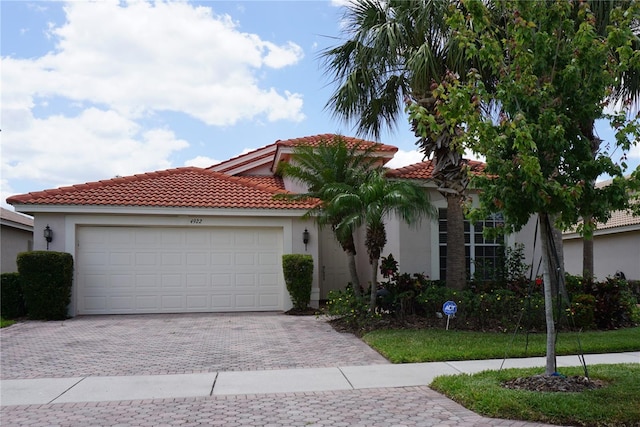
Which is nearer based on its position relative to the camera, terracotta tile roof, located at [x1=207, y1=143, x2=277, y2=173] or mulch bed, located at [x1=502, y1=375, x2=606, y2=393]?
mulch bed, located at [x1=502, y1=375, x2=606, y2=393]

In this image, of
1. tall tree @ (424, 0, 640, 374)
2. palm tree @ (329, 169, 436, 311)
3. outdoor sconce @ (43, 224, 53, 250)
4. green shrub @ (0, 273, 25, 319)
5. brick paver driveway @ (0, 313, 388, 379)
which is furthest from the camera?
outdoor sconce @ (43, 224, 53, 250)

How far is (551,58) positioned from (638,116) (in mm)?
1259

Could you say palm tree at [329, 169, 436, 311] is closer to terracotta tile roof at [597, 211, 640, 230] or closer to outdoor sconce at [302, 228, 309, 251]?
outdoor sconce at [302, 228, 309, 251]

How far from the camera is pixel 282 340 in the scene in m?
10.5

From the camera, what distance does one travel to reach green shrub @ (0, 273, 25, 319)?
539 inches

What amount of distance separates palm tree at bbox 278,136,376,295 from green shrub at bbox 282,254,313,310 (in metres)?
1.60

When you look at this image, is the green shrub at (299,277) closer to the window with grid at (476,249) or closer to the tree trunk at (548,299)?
the window with grid at (476,249)

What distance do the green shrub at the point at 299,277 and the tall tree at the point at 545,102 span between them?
26.2ft

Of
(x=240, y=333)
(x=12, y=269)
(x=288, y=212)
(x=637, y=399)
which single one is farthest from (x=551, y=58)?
(x=12, y=269)

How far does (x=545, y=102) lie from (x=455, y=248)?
6215 millimetres

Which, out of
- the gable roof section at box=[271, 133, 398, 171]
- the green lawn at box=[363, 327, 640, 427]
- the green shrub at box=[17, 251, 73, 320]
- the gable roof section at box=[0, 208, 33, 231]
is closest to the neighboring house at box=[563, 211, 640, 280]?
the gable roof section at box=[271, 133, 398, 171]

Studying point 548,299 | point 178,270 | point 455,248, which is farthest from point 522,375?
point 178,270

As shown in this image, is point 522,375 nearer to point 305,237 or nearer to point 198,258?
point 305,237

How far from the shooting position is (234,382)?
732 centimetres
